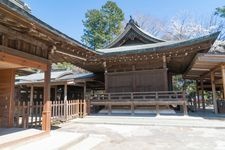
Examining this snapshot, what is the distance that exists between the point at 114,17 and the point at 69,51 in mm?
33356

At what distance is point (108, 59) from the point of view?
1533 centimetres

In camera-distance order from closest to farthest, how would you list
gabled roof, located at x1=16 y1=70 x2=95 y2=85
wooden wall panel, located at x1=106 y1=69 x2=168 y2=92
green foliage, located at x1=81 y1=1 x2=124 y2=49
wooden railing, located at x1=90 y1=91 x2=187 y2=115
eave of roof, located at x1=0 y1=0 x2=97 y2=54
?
1. eave of roof, located at x1=0 y1=0 x2=97 y2=54
2. wooden railing, located at x1=90 y1=91 x2=187 y2=115
3. wooden wall panel, located at x1=106 y1=69 x2=168 y2=92
4. gabled roof, located at x1=16 y1=70 x2=95 y2=85
5. green foliage, located at x1=81 y1=1 x2=124 y2=49

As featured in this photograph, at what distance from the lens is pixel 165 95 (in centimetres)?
1332

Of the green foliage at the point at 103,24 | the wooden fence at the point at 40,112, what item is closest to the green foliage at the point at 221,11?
the green foliage at the point at 103,24

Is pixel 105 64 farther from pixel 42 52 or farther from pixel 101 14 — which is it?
pixel 101 14

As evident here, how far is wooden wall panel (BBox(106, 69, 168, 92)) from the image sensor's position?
14.7 metres

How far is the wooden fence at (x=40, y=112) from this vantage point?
7988 millimetres

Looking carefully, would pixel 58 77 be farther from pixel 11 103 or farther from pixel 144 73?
pixel 11 103

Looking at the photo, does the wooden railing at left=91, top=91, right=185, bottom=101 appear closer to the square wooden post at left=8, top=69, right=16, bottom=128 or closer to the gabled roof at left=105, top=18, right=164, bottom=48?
the gabled roof at left=105, top=18, right=164, bottom=48

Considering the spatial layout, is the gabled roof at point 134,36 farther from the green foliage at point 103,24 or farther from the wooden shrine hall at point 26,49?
the green foliage at point 103,24

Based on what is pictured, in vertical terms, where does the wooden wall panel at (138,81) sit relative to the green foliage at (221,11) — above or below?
below

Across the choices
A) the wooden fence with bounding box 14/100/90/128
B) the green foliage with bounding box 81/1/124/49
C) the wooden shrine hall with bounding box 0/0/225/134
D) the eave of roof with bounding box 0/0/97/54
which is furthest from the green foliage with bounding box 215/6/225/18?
the eave of roof with bounding box 0/0/97/54

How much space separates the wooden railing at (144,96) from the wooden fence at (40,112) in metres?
1.55

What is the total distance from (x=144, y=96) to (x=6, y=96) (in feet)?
28.2
